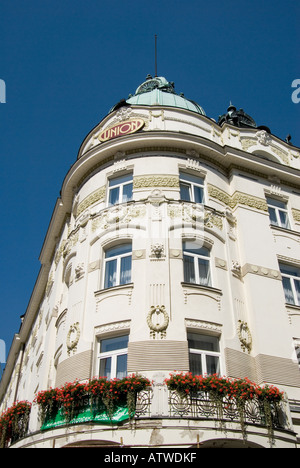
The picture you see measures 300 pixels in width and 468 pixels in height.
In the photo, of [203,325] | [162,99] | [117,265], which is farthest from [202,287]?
[162,99]

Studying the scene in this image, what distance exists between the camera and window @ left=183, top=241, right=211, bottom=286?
17.5 m

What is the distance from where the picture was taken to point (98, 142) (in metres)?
22.8

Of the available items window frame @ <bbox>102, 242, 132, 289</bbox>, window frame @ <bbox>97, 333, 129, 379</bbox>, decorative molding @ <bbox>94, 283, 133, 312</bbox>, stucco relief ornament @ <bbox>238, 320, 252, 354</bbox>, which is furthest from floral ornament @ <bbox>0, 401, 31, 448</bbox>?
stucco relief ornament @ <bbox>238, 320, 252, 354</bbox>

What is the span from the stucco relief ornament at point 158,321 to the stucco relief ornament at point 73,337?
2780 mm

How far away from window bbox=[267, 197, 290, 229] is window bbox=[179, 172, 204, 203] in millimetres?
3649

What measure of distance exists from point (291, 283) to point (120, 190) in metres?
8.06

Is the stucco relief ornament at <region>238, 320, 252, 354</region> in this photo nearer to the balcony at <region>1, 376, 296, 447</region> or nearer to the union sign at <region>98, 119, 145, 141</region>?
the balcony at <region>1, 376, 296, 447</region>

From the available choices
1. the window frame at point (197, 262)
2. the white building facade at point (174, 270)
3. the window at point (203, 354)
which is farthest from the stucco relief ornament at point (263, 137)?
the window at point (203, 354)

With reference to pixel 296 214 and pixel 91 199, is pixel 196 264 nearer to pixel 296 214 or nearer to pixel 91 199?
pixel 91 199

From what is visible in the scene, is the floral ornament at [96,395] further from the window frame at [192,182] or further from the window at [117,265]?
the window frame at [192,182]

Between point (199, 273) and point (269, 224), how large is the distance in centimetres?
469

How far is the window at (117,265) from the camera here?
1750cm

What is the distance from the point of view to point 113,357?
15719 millimetres
